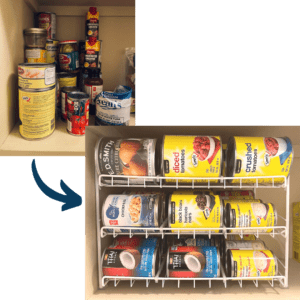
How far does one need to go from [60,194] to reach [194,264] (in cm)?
52

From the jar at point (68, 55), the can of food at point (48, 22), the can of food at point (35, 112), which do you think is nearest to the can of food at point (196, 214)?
the can of food at point (35, 112)

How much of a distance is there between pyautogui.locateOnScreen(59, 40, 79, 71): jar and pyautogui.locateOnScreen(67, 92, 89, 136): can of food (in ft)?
1.04

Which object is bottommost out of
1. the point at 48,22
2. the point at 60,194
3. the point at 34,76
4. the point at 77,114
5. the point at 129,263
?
the point at 129,263

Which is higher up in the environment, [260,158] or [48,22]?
[48,22]

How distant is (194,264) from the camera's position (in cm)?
→ 131

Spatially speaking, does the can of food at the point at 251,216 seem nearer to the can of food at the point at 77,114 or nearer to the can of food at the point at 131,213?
the can of food at the point at 131,213

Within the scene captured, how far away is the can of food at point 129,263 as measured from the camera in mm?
1305

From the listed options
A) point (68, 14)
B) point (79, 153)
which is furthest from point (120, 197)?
point (68, 14)

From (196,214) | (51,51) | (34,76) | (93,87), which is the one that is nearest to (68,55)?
(51,51)

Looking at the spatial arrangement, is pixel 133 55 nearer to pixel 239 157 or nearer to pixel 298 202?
pixel 239 157

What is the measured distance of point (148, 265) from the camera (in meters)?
1.31

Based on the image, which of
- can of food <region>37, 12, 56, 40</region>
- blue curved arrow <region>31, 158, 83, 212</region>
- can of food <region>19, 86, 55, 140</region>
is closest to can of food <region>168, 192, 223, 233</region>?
blue curved arrow <region>31, 158, 83, 212</region>

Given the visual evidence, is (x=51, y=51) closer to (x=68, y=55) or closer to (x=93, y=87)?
(x=68, y=55)

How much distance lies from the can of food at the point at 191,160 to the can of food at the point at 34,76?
0.46 metres
